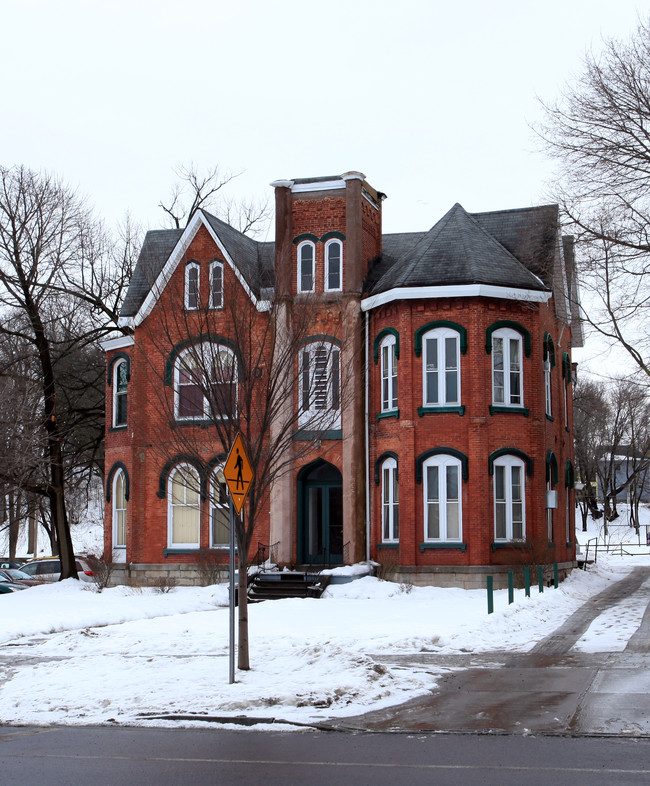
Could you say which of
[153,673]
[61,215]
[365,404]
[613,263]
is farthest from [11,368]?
[153,673]

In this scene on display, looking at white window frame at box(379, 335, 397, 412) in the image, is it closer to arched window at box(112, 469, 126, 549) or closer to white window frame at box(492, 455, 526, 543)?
white window frame at box(492, 455, 526, 543)

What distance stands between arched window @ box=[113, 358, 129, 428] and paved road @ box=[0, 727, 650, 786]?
21.2m

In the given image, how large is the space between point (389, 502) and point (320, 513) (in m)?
2.69

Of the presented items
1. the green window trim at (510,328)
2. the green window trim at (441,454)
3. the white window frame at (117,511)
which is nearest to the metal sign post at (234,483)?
the green window trim at (441,454)

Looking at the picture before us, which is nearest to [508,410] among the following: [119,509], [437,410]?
[437,410]

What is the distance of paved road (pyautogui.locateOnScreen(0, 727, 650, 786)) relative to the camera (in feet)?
25.3

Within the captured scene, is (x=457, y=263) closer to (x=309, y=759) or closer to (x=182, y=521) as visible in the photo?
(x=182, y=521)

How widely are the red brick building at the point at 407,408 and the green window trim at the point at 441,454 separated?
0.03 m

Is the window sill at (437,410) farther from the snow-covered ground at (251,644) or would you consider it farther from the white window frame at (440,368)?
the snow-covered ground at (251,644)

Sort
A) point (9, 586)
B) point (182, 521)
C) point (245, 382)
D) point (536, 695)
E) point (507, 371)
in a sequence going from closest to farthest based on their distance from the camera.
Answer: point (536, 695)
point (245, 382)
point (507, 371)
point (182, 521)
point (9, 586)

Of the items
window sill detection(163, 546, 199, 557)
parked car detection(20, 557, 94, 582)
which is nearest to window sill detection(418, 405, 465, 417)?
window sill detection(163, 546, 199, 557)

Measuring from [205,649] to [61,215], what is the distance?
67.7 feet

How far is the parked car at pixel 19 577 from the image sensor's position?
32.2 m

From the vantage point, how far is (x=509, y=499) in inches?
1046
